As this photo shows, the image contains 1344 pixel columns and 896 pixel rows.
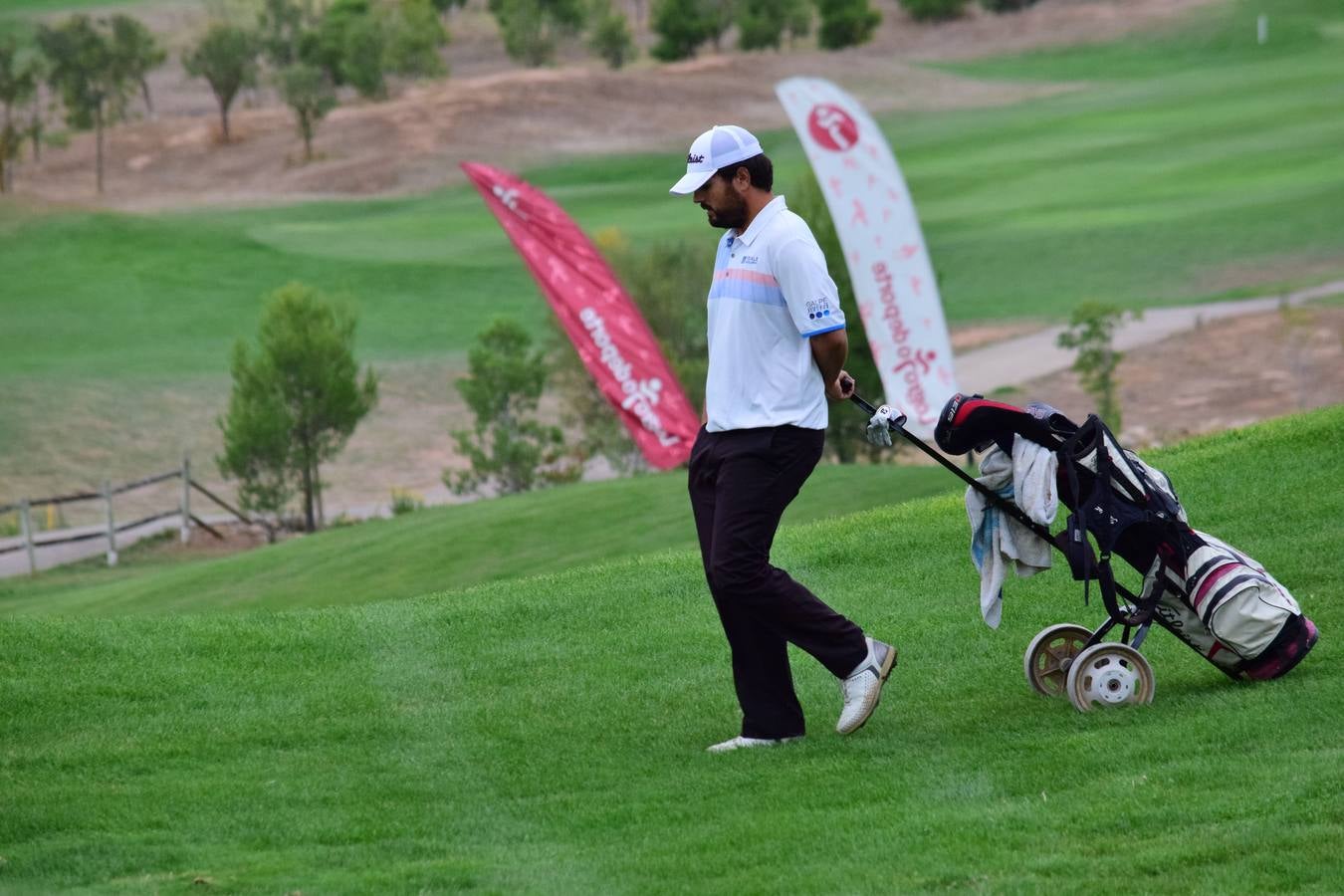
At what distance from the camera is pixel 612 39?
76.3 metres

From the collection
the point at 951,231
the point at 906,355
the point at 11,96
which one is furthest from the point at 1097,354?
the point at 11,96

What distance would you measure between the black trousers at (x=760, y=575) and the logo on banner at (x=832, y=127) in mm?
12902

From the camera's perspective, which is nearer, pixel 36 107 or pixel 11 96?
pixel 11 96

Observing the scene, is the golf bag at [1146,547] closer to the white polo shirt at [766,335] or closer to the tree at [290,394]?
the white polo shirt at [766,335]

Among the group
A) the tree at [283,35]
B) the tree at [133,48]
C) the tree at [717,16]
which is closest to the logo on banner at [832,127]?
the tree at [133,48]

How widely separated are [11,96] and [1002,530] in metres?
62.4

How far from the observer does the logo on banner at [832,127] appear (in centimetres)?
1938

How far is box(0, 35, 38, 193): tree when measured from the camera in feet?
201

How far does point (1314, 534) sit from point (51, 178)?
60591mm

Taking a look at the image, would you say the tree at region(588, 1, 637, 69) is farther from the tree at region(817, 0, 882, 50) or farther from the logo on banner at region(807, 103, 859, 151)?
the logo on banner at region(807, 103, 859, 151)

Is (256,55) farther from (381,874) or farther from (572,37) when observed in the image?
(381,874)

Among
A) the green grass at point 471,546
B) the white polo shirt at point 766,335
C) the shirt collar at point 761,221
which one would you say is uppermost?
the shirt collar at point 761,221

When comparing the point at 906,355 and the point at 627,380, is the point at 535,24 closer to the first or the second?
the point at 627,380

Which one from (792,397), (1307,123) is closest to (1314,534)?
(792,397)
